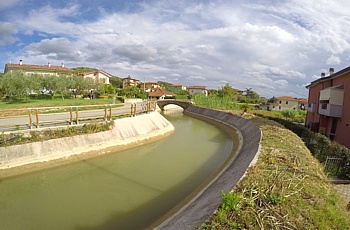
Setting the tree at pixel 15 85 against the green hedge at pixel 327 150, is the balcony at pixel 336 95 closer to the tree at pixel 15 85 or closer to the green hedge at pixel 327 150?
the green hedge at pixel 327 150

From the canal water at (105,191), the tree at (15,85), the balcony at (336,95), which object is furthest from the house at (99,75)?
the balcony at (336,95)

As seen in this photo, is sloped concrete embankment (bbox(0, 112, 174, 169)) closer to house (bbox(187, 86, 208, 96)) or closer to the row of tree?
the row of tree

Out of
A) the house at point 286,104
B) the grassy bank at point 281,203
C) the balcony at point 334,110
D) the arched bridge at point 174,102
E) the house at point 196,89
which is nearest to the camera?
the grassy bank at point 281,203

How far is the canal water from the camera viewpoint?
25.0ft

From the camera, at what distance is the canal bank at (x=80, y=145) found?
37.0ft

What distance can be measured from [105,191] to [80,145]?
5.18 meters

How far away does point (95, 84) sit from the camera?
145 ft

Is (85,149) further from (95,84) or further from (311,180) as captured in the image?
(95,84)

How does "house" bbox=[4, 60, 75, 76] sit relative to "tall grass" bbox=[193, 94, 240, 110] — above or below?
above

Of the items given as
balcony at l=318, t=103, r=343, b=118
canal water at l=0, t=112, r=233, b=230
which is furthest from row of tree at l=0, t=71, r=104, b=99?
balcony at l=318, t=103, r=343, b=118

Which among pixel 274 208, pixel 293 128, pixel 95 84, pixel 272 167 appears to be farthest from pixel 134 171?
pixel 95 84

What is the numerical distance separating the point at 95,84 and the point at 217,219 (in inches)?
1695

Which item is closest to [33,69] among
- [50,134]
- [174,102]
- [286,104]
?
[174,102]

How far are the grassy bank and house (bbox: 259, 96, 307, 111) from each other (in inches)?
2217
